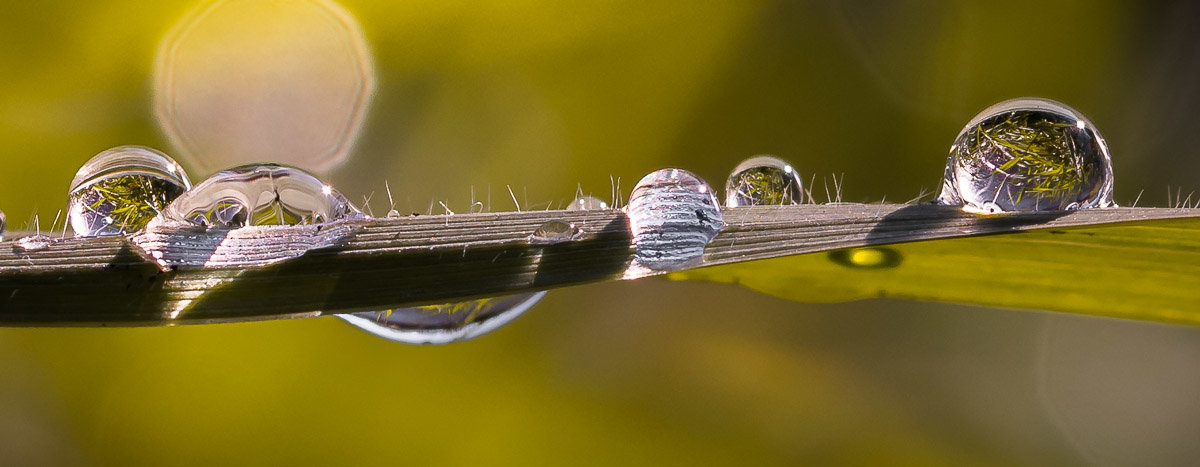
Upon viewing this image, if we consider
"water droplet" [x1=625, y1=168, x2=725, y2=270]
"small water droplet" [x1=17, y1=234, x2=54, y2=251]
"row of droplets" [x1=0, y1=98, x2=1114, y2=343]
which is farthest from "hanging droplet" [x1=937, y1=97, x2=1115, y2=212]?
"small water droplet" [x1=17, y1=234, x2=54, y2=251]

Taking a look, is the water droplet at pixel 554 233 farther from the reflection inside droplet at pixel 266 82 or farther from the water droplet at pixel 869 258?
the reflection inside droplet at pixel 266 82

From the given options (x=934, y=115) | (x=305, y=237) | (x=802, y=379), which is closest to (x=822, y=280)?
(x=305, y=237)

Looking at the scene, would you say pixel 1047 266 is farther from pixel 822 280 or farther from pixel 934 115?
pixel 934 115

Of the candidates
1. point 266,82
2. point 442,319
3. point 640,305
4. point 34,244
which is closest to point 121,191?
point 34,244

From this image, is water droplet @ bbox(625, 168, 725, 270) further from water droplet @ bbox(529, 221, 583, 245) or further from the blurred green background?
the blurred green background

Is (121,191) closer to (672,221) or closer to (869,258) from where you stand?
(672,221)

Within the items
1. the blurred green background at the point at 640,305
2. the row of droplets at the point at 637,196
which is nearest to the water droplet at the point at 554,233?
the row of droplets at the point at 637,196
